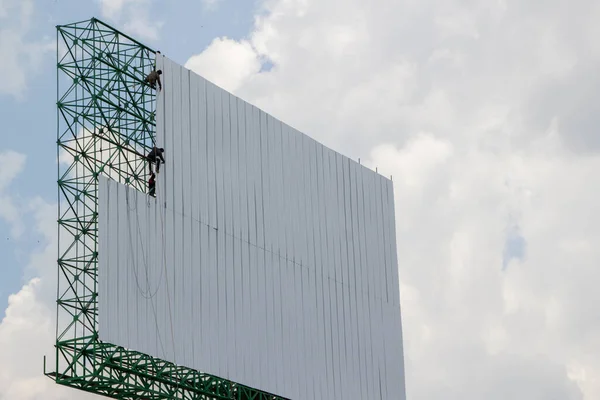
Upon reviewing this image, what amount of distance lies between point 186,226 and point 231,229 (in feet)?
7.37

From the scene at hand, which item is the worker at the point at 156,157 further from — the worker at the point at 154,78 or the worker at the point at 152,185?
the worker at the point at 154,78

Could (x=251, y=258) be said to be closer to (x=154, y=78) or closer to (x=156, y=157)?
(x=156, y=157)

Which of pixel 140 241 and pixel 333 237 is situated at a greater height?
pixel 333 237

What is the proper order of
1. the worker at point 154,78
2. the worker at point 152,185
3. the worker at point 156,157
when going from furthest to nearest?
the worker at point 154,78, the worker at point 156,157, the worker at point 152,185

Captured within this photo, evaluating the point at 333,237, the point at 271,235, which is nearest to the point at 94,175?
the point at 271,235

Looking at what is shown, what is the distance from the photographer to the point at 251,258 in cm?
5106

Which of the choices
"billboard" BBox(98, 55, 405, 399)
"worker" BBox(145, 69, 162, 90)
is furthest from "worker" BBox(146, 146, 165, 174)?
"worker" BBox(145, 69, 162, 90)

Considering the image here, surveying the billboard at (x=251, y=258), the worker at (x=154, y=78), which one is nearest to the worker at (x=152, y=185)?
the billboard at (x=251, y=258)

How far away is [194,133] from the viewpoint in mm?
49656

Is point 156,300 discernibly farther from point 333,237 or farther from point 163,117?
point 333,237

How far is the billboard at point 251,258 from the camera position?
46656 mm

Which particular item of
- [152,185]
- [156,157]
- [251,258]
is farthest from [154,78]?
[251,258]

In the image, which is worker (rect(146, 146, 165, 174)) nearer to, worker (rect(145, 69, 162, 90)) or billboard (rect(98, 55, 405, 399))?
billboard (rect(98, 55, 405, 399))

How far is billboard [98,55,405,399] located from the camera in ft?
153
